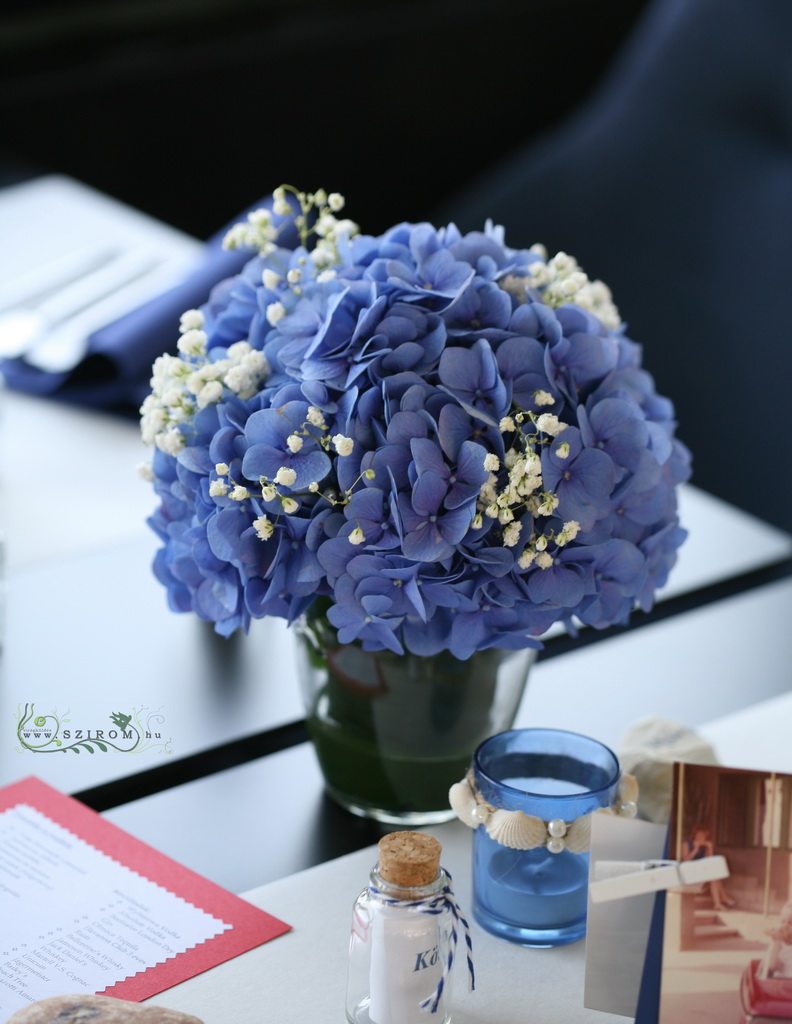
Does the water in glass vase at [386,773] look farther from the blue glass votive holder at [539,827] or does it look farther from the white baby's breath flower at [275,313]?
the white baby's breath flower at [275,313]

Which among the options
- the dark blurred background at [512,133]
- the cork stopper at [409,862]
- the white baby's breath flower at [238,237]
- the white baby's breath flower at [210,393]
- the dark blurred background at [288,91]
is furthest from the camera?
the dark blurred background at [288,91]

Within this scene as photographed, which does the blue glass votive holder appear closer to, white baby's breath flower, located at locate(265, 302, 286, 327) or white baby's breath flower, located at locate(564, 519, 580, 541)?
white baby's breath flower, located at locate(564, 519, 580, 541)

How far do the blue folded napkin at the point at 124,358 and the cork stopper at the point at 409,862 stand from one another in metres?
0.87

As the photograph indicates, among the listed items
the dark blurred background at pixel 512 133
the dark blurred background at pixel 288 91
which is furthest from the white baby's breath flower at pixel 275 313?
the dark blurred background at pixel 288 91

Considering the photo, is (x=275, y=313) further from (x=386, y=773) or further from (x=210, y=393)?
(x=386, y=773)

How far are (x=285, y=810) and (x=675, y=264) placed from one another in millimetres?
1186

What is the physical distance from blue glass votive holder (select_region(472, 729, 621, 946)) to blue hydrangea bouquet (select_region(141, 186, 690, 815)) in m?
0.07

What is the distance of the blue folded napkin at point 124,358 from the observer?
1.40 meters

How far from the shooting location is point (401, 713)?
76 centimetres

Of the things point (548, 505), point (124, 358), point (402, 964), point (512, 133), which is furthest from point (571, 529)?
point (512, 133)

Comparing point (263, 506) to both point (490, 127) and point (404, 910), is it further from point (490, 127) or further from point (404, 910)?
point (490, 127)

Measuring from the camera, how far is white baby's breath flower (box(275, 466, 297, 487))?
654mm

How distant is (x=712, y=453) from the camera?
5.84 feet

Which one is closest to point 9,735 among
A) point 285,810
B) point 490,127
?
point 285,810
